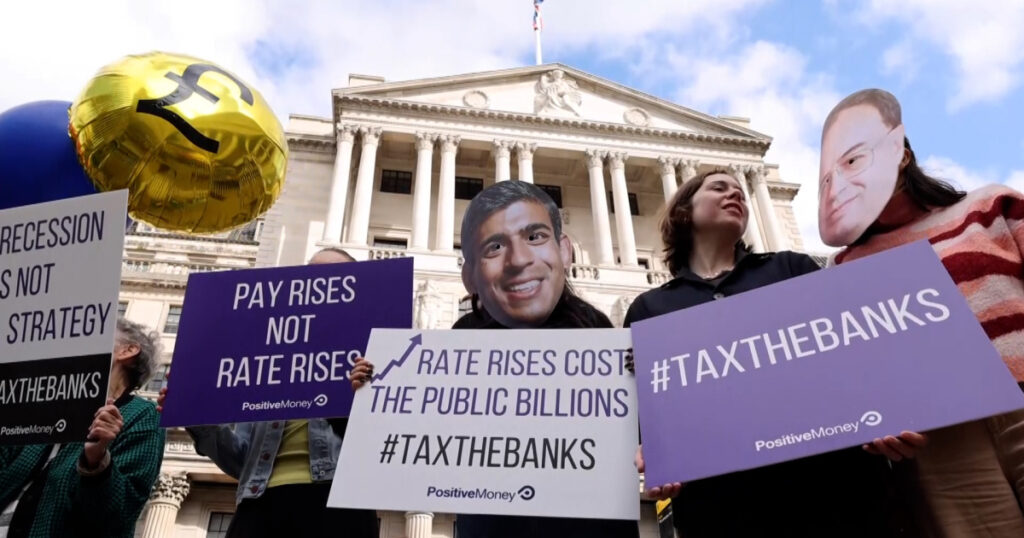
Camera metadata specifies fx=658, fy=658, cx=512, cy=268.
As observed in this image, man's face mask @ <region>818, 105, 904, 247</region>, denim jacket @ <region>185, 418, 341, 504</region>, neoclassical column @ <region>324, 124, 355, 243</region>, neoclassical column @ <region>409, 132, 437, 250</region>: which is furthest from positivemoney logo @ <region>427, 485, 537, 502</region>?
neoclassical column @ <region>324, 124, 355, 243</region>

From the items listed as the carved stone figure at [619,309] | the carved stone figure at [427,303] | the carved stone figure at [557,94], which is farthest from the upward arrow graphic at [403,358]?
the carved stone figure at [557,94]

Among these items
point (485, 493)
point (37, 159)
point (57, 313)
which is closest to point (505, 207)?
point (485, 493)

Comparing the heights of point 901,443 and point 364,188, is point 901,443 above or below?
below

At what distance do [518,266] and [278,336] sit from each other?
1538mm

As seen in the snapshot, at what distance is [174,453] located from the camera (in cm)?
1856

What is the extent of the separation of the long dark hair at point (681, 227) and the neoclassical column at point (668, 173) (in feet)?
82.8

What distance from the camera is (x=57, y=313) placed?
401 cm

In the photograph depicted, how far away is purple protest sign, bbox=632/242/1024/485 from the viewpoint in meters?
2.62

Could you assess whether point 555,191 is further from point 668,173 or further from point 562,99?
point 668,173

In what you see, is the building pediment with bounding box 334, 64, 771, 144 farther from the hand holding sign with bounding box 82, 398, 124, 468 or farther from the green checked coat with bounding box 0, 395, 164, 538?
the hand holding sign with bounding box 82, 398, 124, 468

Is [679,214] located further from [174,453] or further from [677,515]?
[174,453]

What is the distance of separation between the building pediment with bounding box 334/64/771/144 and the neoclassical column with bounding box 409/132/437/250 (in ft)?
7.01

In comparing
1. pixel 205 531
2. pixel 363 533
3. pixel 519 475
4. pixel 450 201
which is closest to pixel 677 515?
pixel 519 475

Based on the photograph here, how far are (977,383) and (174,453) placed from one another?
20187 mm
